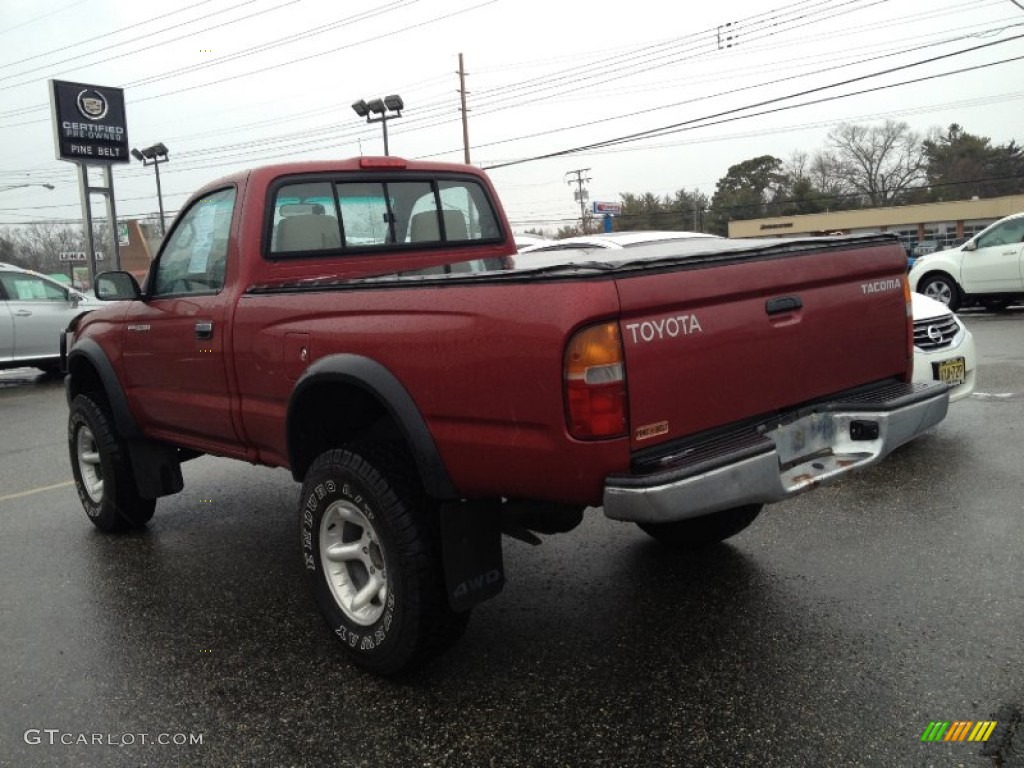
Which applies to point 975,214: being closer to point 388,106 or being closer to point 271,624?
point 388,106

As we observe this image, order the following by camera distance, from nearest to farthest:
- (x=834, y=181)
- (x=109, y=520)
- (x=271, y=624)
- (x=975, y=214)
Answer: (x=271, y=624), (x=109, y=520), (x=975, y=214), (x=834, y=181)

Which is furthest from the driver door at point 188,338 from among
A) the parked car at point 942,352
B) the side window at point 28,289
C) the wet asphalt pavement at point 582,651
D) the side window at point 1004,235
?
the side window at point 1004,235

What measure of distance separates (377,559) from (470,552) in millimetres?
441

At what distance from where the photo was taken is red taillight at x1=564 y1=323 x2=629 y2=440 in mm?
2449

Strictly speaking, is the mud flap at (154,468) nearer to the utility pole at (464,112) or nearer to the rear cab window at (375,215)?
the rear cab window at (375,215)

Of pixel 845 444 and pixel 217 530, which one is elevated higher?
pixel 845 444

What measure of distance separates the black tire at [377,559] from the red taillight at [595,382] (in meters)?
0.80

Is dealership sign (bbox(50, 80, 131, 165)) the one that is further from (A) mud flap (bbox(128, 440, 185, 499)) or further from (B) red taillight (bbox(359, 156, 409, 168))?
(B) red taillight (bbox(359, 156, 409, 168))

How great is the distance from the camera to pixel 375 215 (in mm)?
4453

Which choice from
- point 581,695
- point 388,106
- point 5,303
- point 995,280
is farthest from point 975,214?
point 581,695

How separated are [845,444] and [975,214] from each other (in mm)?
63989

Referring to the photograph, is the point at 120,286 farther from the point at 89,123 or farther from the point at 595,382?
the point at 89,123

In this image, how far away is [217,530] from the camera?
5.24 m

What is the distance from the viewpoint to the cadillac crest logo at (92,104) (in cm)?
2534
